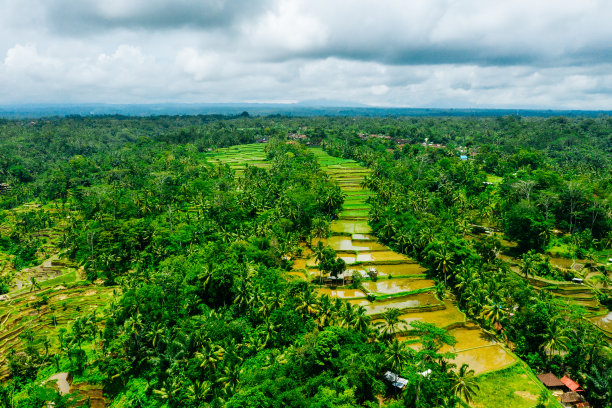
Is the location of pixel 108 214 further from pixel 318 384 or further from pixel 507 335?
pixel 507 335

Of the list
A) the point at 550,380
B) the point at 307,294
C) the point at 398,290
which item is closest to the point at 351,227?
the point at 398,290

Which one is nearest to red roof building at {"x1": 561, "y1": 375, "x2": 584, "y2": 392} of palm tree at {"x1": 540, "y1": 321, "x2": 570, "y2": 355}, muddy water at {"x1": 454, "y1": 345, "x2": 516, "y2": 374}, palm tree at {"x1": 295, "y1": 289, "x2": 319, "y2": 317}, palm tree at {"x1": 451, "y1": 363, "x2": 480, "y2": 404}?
palm tree at {"x1": 540, "y1": 321, "x2": 570, "y2": 355}

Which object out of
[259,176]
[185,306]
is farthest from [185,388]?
[259,176]

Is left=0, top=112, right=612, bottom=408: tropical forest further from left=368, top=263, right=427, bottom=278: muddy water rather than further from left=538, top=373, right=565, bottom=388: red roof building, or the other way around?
left=368, top=263, right=427, bottom=278: muddy water

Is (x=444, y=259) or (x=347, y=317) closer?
(x=347, y=317)

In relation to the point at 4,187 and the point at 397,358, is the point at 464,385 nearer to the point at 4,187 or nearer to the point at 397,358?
the point at 397,358

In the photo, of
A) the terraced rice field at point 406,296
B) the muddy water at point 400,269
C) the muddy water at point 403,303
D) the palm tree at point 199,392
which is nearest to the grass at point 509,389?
the terraced rice field at point 406,296

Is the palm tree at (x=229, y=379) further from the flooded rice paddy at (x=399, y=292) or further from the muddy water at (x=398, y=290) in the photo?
the muddy water at (x=398, y=290)
